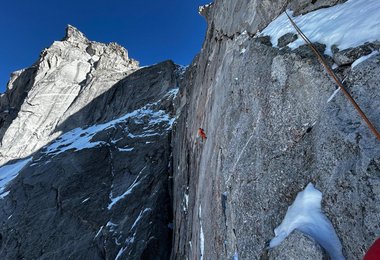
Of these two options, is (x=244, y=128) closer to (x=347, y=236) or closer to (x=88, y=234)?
(x=347, y=236)

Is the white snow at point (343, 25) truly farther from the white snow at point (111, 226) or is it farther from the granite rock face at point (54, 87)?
the granite rock face at point (54, 87)

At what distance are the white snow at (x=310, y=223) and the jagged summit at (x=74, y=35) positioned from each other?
205ft

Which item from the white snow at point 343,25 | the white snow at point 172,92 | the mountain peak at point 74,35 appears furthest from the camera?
the mountain peak at point 74,35

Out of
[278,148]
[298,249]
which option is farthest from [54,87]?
[298,249]

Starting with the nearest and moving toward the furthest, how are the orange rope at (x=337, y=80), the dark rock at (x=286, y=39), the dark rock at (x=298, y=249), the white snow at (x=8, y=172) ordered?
1. the orange rope at (x=337, y=80)
2. the dark rock at (x=298, y=249)
3. the dark rock at (x=286, y=39)
4. the white snow at (x=8, y=172)

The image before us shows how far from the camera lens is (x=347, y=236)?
4.32 m

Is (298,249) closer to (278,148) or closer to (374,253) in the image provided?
(374,253)

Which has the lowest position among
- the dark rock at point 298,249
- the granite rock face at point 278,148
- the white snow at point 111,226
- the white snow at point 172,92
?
the white snow at point 111,226

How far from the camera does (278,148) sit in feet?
22.1

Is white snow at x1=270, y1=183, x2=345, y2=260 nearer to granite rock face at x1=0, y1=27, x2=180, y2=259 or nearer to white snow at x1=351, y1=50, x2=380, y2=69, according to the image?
white snow at x1=351, y1=50, x2=380, y2=69

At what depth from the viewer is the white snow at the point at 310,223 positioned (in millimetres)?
4449

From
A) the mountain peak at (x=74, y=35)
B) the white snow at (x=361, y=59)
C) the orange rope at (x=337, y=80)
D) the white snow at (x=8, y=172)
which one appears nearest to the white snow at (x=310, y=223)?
the orange rope at (x=337, y=80)

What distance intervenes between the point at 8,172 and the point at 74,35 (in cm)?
3423

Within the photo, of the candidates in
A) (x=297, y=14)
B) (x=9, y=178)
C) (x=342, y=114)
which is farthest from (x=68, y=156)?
(x=342, y=114)
